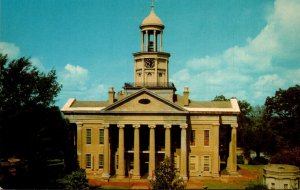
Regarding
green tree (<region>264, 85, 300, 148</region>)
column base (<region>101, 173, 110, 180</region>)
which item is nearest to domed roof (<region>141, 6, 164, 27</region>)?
column base (<region>101, 173, 110, 180</region>)

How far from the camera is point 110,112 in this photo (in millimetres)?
47469

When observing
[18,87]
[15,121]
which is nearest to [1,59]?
[18,87]

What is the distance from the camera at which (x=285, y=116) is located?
63.8 metres

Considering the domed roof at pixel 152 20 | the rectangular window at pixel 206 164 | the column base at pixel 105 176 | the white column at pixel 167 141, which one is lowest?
the column base at pixel 105 176

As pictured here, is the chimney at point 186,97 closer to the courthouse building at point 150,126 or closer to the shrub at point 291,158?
the courthouse building at point 150,126

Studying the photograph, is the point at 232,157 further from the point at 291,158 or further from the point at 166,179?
the point at 166,179

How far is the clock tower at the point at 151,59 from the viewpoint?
50562 millimetres

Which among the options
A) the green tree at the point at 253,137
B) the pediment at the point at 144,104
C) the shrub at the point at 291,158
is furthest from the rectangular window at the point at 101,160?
the green tree at the point at 253,137

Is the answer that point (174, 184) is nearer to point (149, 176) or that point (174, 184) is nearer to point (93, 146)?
point (149, 176)

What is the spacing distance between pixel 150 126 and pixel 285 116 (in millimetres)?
28131

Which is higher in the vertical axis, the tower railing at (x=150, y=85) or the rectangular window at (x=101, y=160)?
the tower railing at (x=150, y=85)

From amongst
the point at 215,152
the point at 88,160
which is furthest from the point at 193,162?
the point at 88,160

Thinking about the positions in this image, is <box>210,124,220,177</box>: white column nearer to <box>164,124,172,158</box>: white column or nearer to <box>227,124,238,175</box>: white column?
<box>227,124,238,175</box>: white column

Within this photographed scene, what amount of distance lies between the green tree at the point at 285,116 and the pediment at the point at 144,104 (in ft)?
79.1
